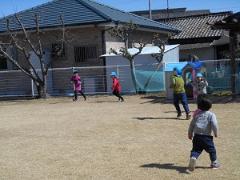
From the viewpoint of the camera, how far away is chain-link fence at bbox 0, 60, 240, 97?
20250 mm

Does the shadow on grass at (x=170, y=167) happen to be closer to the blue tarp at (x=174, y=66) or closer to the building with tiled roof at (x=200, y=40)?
the blue tarp at (x=174, y=66)

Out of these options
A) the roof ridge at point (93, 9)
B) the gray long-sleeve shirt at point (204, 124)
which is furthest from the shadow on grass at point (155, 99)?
the gray long-sleeve shirt at point (204, 124)

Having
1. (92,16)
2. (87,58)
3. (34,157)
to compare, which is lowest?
(34,157)

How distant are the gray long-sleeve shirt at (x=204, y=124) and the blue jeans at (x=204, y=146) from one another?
0.08 metres

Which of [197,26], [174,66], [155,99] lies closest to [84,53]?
[155,99]

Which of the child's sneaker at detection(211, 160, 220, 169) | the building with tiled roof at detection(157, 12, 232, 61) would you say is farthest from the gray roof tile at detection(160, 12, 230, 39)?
the child's sneaker at detection(211, 160, 220, 169)

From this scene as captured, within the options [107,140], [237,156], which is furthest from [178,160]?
[107,140]

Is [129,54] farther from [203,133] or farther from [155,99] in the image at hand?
[203,133]

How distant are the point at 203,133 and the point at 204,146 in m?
0.19

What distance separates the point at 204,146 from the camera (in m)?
7.76

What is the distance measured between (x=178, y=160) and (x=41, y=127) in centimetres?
554

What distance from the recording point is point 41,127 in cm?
1309

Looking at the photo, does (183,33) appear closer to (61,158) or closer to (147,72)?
(147,72)

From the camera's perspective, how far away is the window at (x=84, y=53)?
83.9 ft
